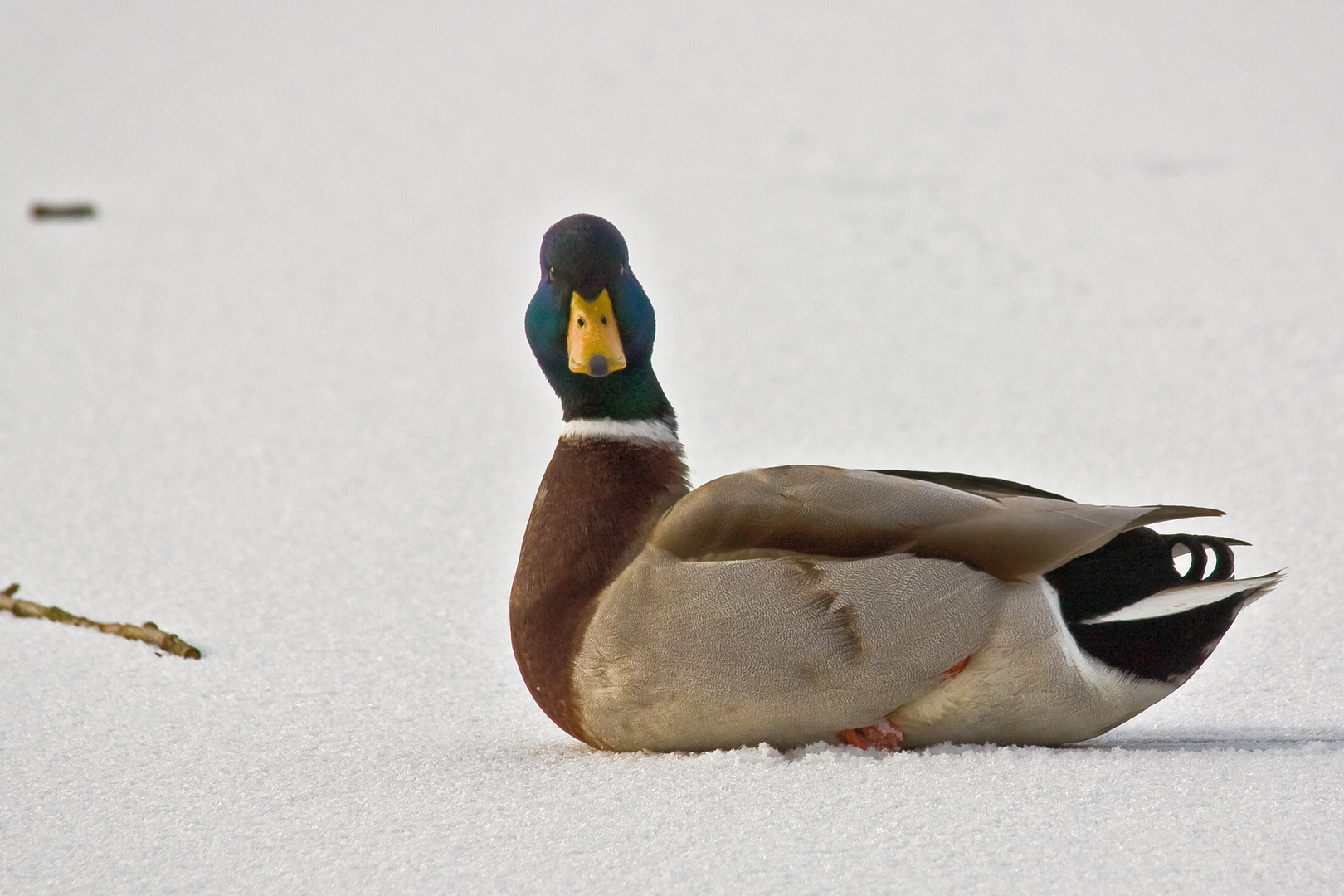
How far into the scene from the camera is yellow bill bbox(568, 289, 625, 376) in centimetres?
278

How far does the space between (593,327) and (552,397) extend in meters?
2.91

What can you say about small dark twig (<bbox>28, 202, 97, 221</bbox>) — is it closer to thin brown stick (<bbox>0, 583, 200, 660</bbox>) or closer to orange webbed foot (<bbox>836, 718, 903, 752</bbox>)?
thin brown stick (<bbox>0, 583, 200, 660</bbox>)

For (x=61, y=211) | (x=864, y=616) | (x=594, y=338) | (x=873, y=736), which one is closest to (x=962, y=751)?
(x=873, y=736)

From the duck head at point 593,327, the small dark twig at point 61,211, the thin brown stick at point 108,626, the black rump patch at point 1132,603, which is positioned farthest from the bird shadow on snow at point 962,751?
the small dark twig at point 61,211

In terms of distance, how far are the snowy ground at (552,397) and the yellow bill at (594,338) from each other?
684 mm

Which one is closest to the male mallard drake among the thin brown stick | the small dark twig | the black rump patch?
the black rump patch

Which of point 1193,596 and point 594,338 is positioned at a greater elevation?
point 594,338

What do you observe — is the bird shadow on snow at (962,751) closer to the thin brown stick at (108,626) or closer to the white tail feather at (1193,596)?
the white tail feather at (1193,596)

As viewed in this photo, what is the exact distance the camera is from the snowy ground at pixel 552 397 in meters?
2.30

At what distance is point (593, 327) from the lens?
279cm

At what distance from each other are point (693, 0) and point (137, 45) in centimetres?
345

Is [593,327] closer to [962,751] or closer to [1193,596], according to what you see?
[962,751]

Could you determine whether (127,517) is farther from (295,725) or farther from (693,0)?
(693,0)

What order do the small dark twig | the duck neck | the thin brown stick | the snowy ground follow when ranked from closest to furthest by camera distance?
1. the snowy ground
2. the duck neck
3. the thin brown stick
4. the small dark twig
